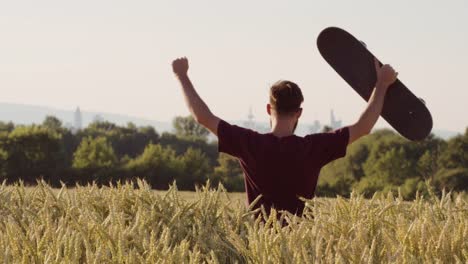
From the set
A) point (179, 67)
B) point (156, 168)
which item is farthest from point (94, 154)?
point (179, 67)

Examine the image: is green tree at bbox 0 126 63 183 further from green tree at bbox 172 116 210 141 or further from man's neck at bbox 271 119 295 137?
green tree at bbox 172 116 210 141

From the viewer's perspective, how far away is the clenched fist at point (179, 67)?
16.6 ft

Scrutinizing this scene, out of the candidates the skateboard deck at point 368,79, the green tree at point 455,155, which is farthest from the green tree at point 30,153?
the skateboard deck at point 368,79

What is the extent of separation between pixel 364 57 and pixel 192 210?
1888mm

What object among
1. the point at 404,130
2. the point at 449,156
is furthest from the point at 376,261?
the point at 449,156

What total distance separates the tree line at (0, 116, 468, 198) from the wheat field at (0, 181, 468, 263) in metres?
35.1

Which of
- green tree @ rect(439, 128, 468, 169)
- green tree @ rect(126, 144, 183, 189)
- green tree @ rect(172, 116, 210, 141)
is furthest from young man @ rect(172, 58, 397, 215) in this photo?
green tree @ rect(172, 116, 210, 141)

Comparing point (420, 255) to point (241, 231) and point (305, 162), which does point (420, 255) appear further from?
point (305, 162)

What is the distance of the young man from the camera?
15.3 feet

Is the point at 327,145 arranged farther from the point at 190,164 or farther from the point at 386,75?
the point at 190,164

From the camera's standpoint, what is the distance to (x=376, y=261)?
2.99 metres

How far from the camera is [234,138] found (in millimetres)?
4637

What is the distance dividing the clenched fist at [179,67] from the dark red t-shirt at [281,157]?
613 mm

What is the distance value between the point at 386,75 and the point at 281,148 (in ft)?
3.12
